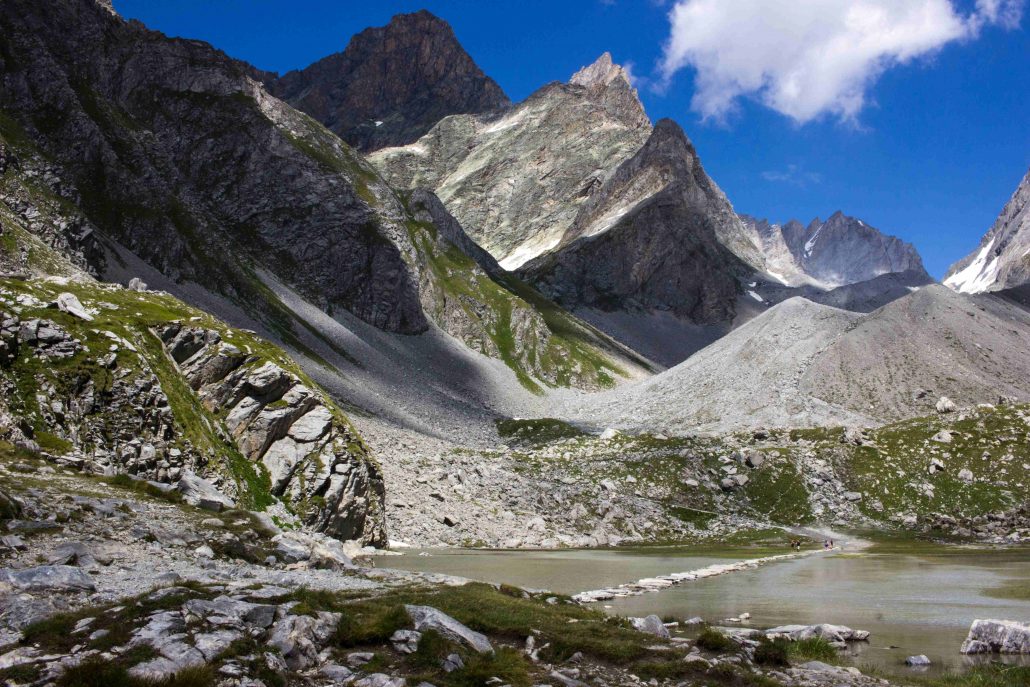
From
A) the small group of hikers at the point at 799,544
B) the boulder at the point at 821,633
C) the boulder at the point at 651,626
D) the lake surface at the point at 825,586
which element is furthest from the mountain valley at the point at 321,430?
the lake surface at the point at 825,586

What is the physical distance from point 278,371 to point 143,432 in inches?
498

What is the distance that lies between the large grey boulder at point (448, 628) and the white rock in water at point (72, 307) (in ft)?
98.7

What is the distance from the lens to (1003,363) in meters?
110

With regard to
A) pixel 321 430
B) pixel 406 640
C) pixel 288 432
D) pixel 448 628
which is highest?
pixel 321 430

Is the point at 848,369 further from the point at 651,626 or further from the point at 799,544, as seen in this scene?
the point at 651,626

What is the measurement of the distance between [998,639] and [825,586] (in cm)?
1597

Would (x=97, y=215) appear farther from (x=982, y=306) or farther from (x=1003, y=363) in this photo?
(x=982, y=306)

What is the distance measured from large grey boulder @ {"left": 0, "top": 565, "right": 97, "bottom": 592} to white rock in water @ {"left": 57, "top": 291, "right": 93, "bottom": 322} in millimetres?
24715

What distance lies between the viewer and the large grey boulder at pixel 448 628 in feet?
50.4

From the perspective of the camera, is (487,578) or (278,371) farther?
(278,371)

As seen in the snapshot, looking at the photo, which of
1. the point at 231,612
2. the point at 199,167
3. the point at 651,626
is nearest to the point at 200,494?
the point at 231,612

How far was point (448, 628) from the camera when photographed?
15.8 metres

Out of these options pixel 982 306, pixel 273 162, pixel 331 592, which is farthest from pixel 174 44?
pixel 331 592

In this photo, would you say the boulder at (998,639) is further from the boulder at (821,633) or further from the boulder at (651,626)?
the boulder at (651,626)
